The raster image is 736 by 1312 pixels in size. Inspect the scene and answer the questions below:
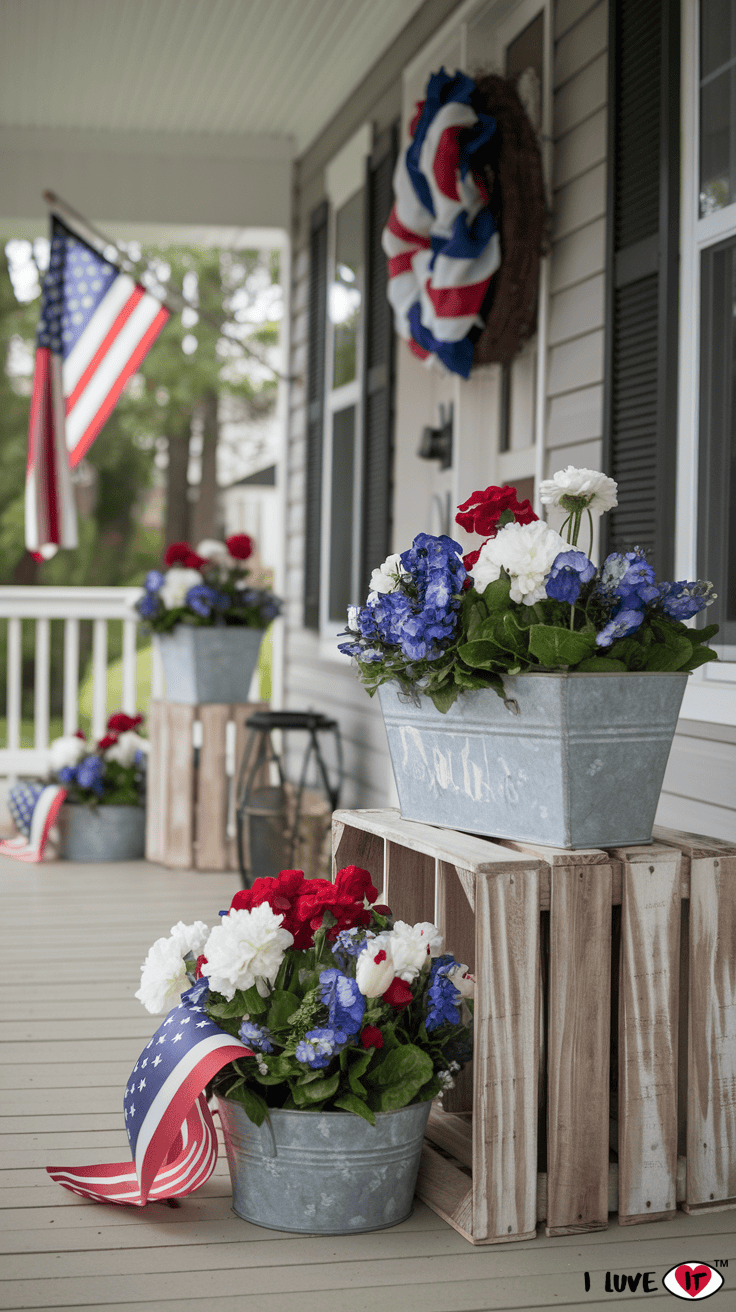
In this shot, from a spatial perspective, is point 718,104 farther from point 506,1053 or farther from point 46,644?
point 46,644

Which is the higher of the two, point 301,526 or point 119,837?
point 301,526

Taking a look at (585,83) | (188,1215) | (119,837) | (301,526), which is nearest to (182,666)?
(119,837)

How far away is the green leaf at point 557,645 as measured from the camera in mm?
1707

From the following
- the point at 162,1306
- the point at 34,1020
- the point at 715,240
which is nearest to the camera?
the point at 162,1306

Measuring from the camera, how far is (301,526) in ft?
19.0

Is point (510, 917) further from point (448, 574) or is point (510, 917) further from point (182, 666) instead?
point (182, 666)

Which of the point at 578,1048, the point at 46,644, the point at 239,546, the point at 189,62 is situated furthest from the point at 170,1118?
the point at 46,644

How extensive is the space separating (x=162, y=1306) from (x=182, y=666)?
123 inches

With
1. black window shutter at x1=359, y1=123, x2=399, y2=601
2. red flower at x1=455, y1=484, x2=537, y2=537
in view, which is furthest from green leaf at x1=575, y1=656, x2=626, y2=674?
black window shutter at x1=359, y1=123, x2=399, y2=601

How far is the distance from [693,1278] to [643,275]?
1.82m

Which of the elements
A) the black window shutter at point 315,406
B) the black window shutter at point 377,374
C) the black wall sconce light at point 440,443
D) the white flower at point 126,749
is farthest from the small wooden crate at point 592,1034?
the black window shutter at point 315,406

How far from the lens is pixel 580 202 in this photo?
2926mm

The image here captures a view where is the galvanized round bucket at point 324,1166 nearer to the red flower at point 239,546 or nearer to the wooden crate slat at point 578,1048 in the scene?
the wooden crate slat at point 578,1048

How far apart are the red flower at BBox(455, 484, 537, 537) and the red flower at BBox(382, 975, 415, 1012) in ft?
2.12
